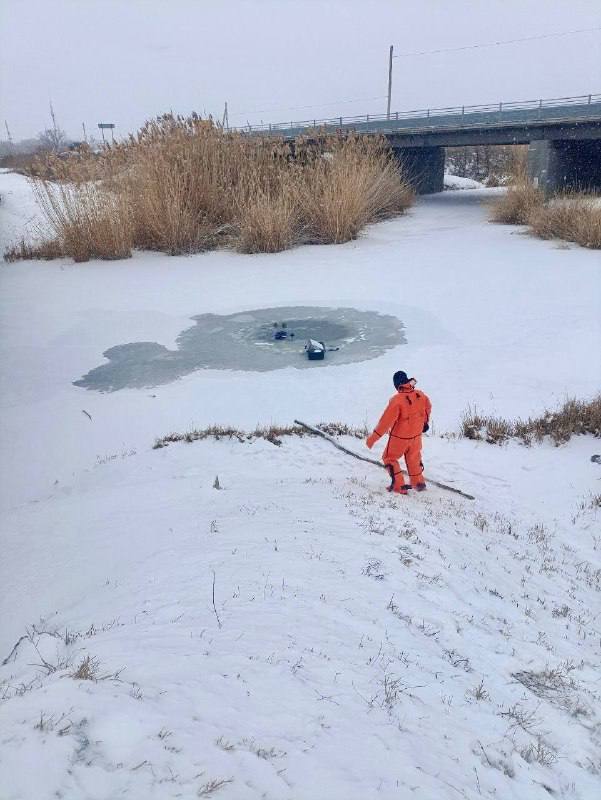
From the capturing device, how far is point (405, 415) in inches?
168

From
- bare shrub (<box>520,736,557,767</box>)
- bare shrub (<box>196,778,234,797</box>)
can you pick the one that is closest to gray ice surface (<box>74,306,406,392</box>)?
bare shrub (<box>520,736,557,767</box>)

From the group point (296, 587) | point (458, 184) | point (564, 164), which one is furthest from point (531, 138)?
point (296, 587)

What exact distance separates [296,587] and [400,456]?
173 centimetres

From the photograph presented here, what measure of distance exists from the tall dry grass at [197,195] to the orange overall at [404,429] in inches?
320

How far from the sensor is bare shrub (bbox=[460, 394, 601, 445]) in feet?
17.9

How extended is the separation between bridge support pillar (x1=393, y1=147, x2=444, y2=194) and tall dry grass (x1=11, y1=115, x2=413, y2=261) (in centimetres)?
1010

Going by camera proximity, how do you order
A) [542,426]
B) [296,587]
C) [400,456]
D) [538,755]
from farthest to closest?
[542,426] → [400,456] → [296,587] → [538,755]

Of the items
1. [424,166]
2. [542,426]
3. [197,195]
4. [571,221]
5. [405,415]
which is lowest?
[542,426]

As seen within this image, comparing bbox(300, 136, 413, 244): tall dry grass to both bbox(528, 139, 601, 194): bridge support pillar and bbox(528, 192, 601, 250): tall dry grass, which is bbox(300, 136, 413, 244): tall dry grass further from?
bbox(528, 139, 601, 194): bridge support pillar

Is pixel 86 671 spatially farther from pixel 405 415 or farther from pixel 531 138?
pixel 531 138

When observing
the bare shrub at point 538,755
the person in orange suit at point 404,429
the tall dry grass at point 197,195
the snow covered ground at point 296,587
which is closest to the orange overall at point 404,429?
the person in orange suit at point 404,429

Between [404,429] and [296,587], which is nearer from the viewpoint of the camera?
[296,587]

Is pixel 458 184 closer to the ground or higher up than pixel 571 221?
closer to the ground

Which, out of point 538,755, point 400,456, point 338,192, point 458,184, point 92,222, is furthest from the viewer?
point 458,184
